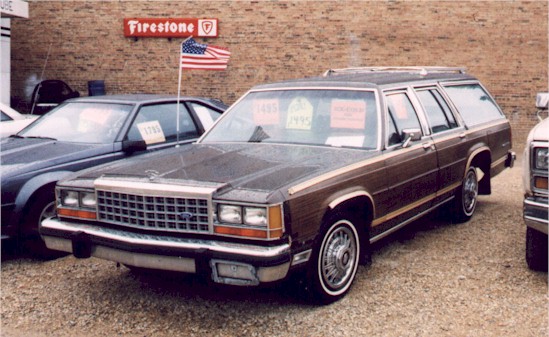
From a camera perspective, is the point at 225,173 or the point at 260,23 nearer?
the point at 225,173

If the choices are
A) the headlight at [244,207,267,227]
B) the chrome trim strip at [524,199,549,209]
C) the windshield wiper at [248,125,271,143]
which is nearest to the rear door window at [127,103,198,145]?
the windshield wiper at [248,125,271,143]

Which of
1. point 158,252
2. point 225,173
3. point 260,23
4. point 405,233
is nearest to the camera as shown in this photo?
point 158,252

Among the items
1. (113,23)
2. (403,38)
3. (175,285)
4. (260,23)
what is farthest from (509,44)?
(175,285)

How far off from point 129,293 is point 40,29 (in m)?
15.3

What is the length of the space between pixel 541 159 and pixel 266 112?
220 centimetres

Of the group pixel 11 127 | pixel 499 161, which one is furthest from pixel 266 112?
pixel 11 127

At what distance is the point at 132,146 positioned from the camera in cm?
594

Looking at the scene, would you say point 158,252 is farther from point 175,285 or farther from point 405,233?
point 405,233

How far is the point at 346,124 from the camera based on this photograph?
16.3 ft

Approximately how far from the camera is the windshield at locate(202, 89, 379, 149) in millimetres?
4914

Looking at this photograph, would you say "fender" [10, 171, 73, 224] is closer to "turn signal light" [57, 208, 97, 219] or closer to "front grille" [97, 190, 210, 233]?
"turn signal light" [57, 208, 97, 219]

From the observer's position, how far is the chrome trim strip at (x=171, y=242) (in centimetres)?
369

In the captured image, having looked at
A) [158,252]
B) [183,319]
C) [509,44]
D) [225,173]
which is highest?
[509,44]

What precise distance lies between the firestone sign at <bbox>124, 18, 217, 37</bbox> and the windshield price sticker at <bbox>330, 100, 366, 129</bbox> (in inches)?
502
